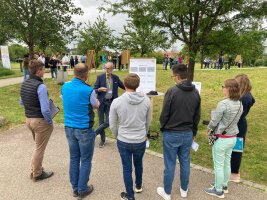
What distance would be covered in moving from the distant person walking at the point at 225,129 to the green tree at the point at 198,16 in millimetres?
3205

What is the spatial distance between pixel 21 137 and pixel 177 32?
4.72 meters

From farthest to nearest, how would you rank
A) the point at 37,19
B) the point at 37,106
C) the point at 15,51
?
the point at 15,51 → the point at 37,19 → the point at 37,106

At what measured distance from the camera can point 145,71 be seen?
678 centimetres

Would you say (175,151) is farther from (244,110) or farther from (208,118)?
(208,118)

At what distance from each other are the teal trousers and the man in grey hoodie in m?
1.15

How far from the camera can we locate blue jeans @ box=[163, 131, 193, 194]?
382 centimetres

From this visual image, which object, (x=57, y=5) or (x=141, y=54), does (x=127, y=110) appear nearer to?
(x=57, y=5)

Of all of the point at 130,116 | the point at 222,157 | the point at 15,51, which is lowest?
the point at 15,51

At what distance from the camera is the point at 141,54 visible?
89.0 ft

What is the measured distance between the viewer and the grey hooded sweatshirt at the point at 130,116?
3588 mm

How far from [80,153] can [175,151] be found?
135cm

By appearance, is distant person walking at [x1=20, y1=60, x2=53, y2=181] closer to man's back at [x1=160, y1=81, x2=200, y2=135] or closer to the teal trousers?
man's back at [x1=160, y1=81, x2=200, y2=135]

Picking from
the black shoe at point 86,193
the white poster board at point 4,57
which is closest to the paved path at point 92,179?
the black shoe at point 86,193

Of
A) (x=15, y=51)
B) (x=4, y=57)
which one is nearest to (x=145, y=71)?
(x=4, y=57)
